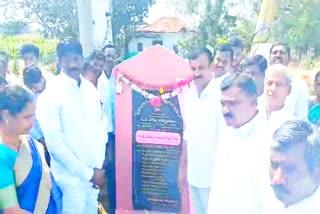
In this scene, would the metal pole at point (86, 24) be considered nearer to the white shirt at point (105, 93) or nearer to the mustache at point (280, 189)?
the white shirt at point (105, 93)

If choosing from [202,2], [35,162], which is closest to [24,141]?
[35,162]

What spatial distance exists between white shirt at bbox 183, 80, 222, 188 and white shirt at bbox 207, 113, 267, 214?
0.98 meters

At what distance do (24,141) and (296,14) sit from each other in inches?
1086

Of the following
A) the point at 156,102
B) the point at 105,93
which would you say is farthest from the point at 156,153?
the point at 105,93

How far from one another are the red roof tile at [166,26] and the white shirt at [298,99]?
32.5 metres

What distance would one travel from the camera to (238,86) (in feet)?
10.9

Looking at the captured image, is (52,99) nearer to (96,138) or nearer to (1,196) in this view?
(96,138)

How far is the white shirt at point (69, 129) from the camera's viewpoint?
431cm

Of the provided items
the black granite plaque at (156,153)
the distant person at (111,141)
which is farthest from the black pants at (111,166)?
the black granite plaque at (156,153)

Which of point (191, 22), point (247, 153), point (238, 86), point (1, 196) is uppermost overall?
point (238, 86)

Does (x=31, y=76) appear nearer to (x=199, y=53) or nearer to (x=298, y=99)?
(x=199, y=53)

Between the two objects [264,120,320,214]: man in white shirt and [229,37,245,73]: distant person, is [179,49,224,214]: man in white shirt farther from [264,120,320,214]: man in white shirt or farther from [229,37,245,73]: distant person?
[264,120,320,214]: man in white shirt

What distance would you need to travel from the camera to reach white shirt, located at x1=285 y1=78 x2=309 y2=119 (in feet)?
14.8

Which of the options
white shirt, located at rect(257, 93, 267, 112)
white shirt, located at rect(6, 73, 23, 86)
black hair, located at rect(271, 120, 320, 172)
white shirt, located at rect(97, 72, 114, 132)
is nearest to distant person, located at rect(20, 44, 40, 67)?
white shirt, located at rect(6, 73, 23, 86)
